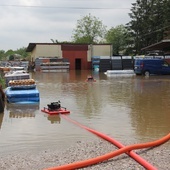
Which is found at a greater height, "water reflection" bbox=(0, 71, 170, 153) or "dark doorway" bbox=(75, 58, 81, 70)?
"dark doorway" bbox=(75, 58, 81, 70)

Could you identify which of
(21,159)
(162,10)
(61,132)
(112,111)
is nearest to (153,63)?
(162,10)

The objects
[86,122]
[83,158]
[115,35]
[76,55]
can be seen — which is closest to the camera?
[83,158]

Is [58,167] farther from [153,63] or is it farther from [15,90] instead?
[153,63]

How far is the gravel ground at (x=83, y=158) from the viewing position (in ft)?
20.1

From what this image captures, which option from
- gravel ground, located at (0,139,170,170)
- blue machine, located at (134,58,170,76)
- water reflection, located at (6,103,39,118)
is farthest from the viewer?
blue machine, located at (134,58,170,76)

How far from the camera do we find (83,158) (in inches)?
261

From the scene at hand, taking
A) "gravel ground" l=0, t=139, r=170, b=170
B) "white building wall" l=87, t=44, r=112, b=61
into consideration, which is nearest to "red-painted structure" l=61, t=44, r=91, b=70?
"white building wall" l=87, t=44, r=112, b=61

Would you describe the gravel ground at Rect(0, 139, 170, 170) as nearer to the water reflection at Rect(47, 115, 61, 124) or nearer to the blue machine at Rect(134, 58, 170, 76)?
the water reflection at Rect(47, 115, 61, 124)

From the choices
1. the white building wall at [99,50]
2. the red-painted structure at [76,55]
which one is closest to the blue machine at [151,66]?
the red-painted structure at [76,55]

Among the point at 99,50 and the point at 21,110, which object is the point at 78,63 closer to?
the point at 99,50

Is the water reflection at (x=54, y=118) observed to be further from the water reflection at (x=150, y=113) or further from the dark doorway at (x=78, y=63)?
the dark doorway at (x=78, y=63)

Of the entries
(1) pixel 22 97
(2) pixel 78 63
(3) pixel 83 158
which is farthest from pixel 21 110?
(2) pixel 78 63

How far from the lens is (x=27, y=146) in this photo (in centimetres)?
786

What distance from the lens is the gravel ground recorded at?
6113 millimetres
